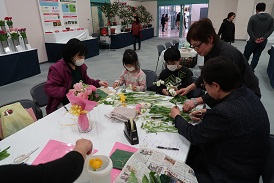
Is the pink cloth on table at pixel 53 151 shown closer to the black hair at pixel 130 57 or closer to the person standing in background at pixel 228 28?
the black hair at pixel 130 57

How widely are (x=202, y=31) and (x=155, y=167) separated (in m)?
1.05

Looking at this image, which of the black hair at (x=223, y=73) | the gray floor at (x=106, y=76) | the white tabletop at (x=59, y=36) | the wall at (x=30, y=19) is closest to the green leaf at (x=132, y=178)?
the black hair at (x=223, y=73)

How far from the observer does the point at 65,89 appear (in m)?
2.01

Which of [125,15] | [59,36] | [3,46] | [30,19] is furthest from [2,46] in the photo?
[125,15]

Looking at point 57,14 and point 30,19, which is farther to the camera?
point 57,14

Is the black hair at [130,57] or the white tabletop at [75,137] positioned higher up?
the black hair at [130,57]

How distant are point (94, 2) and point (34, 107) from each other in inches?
315

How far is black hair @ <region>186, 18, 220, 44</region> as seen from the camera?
4.75ft

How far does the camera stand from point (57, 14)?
Answer: 6.71 meters

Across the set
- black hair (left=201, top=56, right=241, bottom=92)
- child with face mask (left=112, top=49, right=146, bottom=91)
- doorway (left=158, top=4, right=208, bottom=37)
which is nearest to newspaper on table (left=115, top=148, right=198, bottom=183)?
black hair (left=201, top=56, right=241, bottom=92)

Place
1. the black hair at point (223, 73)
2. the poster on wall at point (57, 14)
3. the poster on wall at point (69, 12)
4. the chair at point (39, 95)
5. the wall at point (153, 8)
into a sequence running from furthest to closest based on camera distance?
1. the wall at point (153, 8)
2. the poster on wall at point (69, 12)
3. the poster on wall at point (57, 14)
4. the chair at point (39, 95)
5. the black hair at point (223, 73)

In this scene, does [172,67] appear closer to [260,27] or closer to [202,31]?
[202,31]

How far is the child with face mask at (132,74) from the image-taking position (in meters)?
2.18

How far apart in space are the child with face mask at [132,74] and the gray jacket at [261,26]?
357 centimetres
